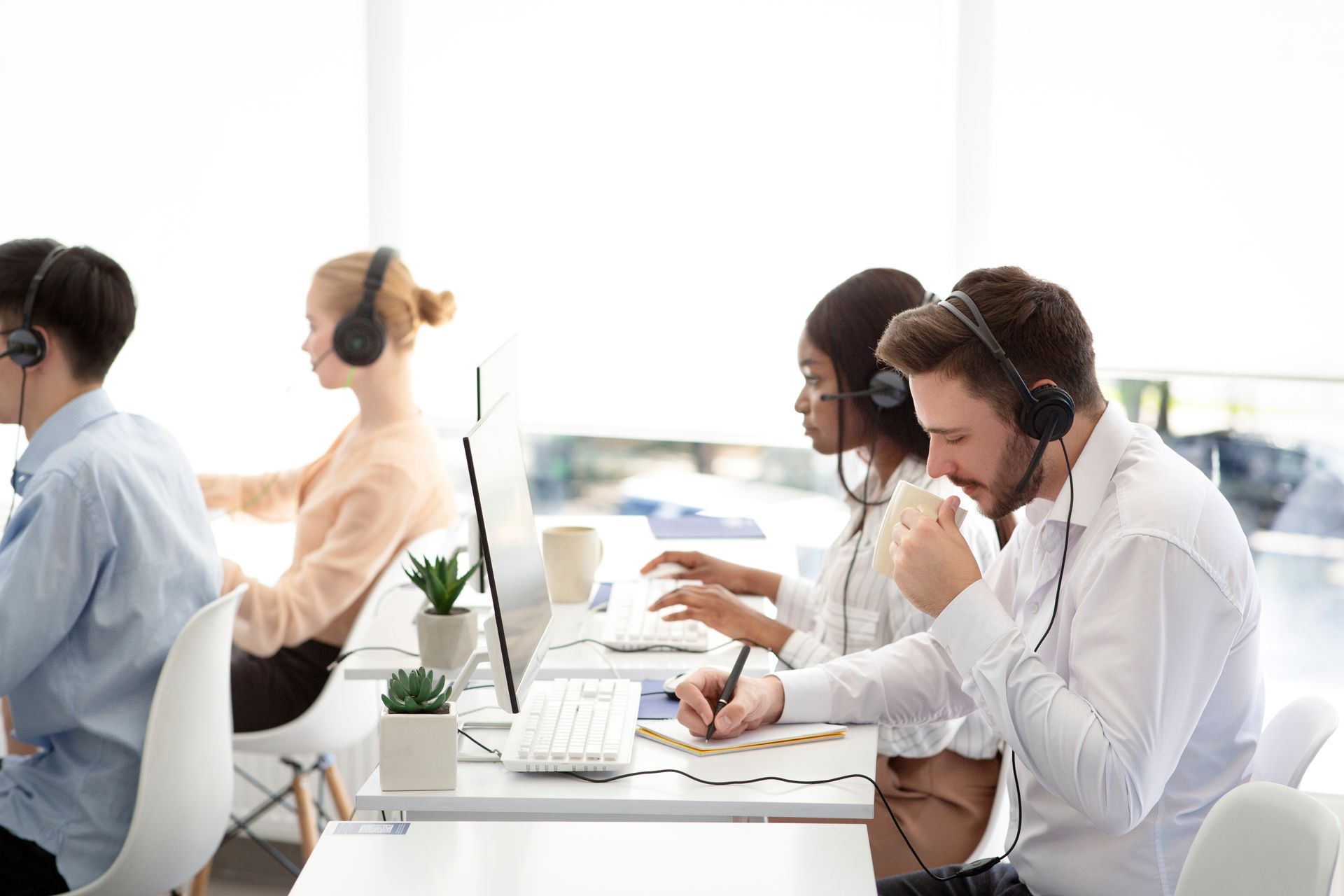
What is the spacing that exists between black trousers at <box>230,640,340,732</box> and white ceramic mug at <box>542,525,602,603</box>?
0.67 m

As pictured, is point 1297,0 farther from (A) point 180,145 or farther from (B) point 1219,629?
(A) point 180,145

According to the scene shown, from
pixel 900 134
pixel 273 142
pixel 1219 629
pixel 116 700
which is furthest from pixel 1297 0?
pixel 116 700

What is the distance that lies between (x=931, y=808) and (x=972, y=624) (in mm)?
553

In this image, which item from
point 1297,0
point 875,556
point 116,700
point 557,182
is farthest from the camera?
point 557,182

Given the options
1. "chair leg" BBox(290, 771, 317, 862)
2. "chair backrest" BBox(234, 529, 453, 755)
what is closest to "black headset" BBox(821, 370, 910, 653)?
"chair backrest" BBox(234, 529, 453, 755)

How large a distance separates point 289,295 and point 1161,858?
8.53 feet

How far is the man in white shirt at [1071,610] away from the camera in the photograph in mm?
1170

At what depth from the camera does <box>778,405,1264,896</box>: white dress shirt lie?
3.81 feet

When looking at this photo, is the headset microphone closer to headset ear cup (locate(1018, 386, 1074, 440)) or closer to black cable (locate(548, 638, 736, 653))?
black cable (locate(548, 638, 736, 653))

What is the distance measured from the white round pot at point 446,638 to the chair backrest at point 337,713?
587mm

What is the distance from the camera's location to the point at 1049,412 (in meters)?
1.26

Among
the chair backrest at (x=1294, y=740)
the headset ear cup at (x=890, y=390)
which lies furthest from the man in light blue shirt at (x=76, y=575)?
the chair backrest at (x=1294, y=740)

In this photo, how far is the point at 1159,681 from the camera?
115 centimetres

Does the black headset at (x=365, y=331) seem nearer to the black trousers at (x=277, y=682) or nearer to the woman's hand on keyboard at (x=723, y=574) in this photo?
the black trousers at (x=277, y=682)
